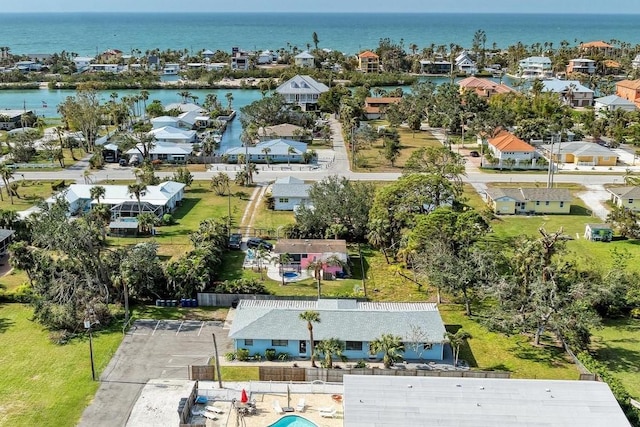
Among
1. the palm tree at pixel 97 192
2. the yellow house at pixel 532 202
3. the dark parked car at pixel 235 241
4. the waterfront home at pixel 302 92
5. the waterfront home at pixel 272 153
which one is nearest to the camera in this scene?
the dark parked car at pixel 235 241

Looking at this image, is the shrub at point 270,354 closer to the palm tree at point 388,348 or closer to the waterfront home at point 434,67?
the palm tree at point 388,348

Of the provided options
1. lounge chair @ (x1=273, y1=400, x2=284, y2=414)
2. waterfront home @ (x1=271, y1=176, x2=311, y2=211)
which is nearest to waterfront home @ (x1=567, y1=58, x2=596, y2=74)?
waterfront home @ (x1=271, y1=176, x2=311, y2=211)

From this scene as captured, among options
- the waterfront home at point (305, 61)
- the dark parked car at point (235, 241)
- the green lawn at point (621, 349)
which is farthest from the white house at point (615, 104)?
the waterfront home at point (305, 61)

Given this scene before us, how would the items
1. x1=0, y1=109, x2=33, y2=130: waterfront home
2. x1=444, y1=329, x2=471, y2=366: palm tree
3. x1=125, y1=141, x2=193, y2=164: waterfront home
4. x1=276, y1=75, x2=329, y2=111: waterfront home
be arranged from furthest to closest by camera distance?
x1=276, y1=75, x2=329, y2=111: waterfront home → x1=0, y1=109, x2=33, y2=130: waterfront home → x1=125, y1=141, x2=193, y2=164: waterfront home → x1=444, y1=329, x2=471, y2=366: palm tree

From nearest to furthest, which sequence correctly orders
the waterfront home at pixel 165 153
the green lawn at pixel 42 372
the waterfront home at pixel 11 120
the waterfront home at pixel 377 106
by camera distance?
the green lawn at pixel 42 372 < the waterfront home at pixel 165 153 < the waterfront home at pixel 11 120 < the waterfront home at pixel 377 106

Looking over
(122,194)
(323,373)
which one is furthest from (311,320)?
(122,194)

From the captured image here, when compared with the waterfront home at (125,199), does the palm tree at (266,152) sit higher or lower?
higher

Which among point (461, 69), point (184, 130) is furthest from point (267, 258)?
point (461, 69)

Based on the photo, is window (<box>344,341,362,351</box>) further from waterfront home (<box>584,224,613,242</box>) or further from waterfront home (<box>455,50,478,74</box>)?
waterfront home (<box>455,50,478,74</box>)
